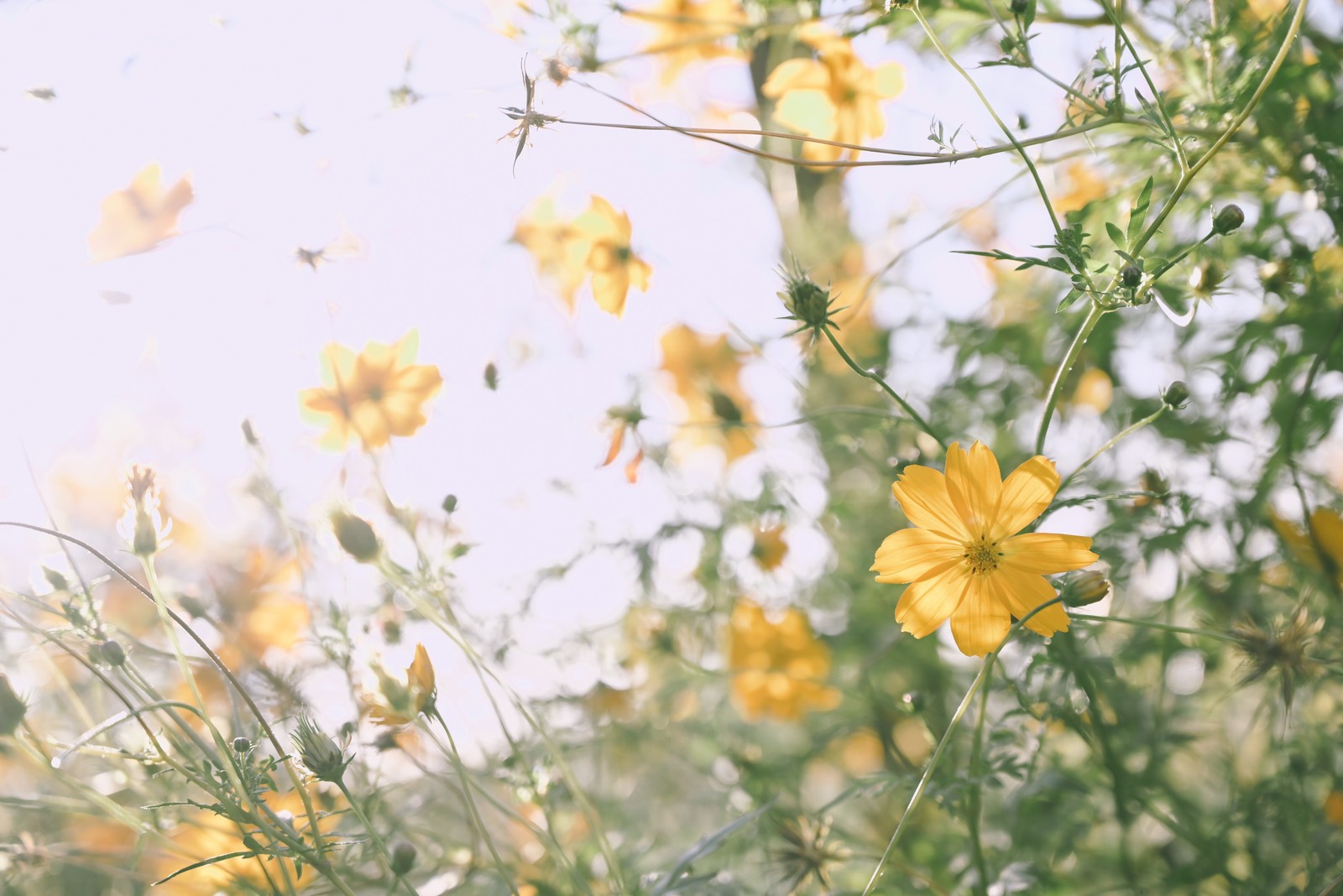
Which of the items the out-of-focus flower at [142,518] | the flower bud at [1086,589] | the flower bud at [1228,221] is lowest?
the flower bud at [1086,589]

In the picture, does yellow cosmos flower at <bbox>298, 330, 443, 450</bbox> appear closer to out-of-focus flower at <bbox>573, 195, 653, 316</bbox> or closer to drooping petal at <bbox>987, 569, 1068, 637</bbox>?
out-of-focus flower at <bbox>573, 195, 653, 316</bbox>

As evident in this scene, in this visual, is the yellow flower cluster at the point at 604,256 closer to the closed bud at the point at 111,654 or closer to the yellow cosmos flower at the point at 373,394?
the yellow cosmos flower at the point at 373,394

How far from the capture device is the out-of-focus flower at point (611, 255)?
3.11 ft

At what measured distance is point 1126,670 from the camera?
0.85 meters

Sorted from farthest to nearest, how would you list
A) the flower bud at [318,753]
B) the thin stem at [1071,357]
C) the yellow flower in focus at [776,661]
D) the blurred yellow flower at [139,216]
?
the yellow flower in focus at [776,661] → the blurred yellow flower at [139,216] → the flower bud at [318,753] → the thin stem at [1071,357]

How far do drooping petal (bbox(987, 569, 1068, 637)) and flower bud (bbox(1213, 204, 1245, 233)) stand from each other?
218 mm

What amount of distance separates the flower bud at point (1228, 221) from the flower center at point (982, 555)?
8.4 inches

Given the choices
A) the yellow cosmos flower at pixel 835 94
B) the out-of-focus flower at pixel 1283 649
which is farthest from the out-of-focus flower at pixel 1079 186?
the out-of-focus flower at pixel 1283 649

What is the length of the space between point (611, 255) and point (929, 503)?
55 cm

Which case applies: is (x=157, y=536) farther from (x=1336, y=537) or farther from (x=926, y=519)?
(x=1336, y=537)

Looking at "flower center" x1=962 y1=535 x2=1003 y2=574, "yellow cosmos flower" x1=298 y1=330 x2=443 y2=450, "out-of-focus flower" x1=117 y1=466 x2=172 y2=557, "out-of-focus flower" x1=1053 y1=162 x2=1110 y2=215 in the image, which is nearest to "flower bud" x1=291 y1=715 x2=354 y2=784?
"out-of-focus flower" x1=117 y1=466 x2=172 y2=557

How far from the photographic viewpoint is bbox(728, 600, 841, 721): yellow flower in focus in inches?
42.3

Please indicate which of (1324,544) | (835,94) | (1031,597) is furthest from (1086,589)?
(835,94)

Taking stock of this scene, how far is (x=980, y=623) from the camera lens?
1.71ft
